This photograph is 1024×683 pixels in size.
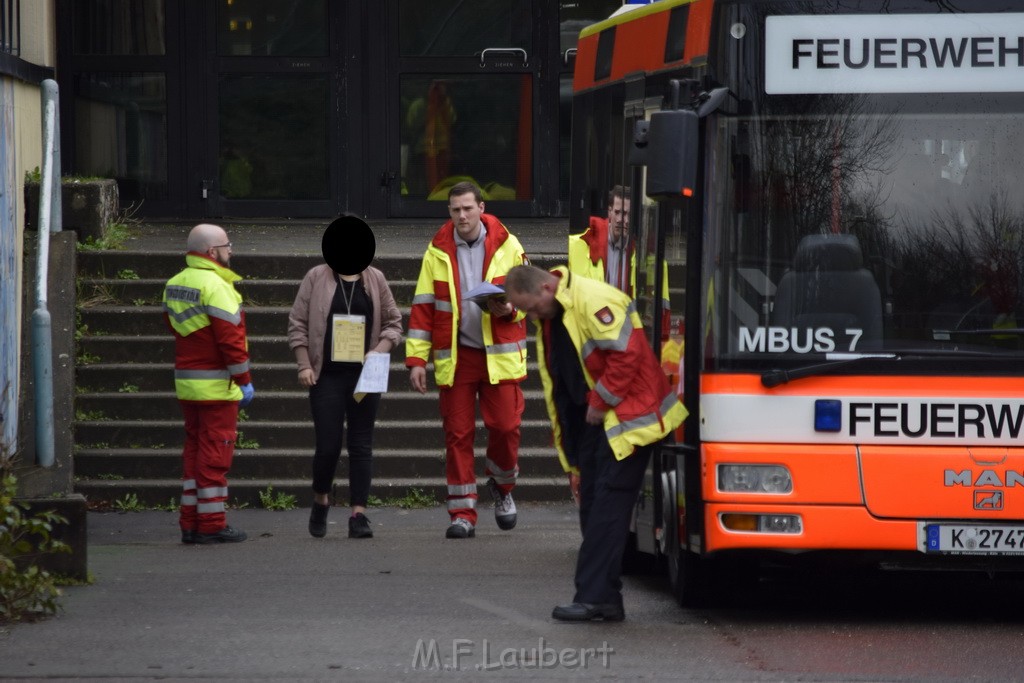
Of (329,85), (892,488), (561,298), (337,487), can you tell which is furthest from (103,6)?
(892,488)

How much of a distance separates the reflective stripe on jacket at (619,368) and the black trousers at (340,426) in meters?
2.80

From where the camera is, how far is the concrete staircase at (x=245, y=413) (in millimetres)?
11938

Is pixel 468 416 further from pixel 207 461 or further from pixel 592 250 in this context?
pixel 207 461

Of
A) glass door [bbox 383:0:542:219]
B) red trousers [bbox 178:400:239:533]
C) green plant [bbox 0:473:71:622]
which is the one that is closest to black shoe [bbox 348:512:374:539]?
red trousers [bbox 178:400:239:533]

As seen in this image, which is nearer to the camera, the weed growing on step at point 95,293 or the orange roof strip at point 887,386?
the orange roof strip at point 887,386

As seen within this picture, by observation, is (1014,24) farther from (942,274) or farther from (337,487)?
(337,487)

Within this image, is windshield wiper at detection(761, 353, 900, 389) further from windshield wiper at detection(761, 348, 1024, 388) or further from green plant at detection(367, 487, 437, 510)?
green plant at detection(367, 487, 437, 510)

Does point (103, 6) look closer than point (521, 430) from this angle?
No

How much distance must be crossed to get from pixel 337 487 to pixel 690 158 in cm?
527

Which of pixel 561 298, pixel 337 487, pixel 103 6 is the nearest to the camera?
pixel 561 298

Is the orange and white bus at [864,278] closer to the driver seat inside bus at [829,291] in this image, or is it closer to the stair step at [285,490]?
the driver seat inside bus at [829,291]

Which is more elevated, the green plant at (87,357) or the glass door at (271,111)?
the glass door at (271,111)

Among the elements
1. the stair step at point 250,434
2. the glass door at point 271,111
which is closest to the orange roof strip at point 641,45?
the stair step at point 250,434

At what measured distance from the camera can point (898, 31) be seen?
7.48 m
